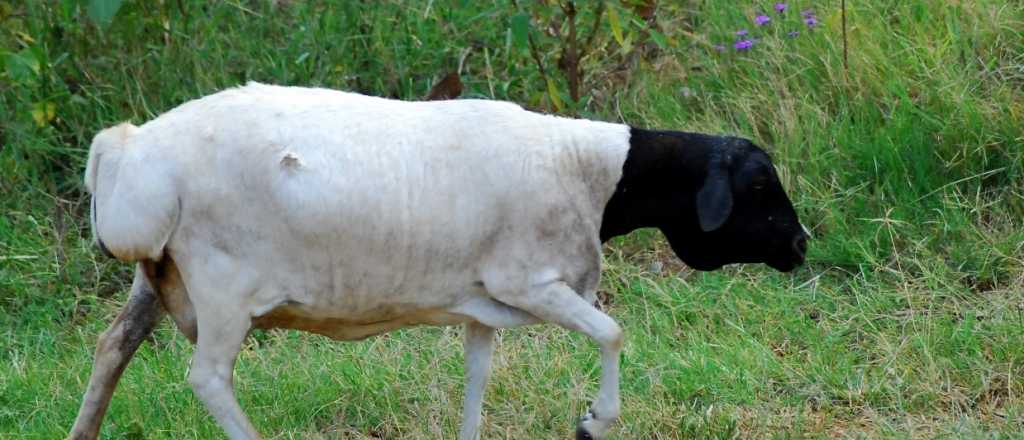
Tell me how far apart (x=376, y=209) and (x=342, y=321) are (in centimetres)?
38

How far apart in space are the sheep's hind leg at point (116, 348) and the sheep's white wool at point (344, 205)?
452 mm

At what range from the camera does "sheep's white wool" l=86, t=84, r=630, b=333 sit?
440cm

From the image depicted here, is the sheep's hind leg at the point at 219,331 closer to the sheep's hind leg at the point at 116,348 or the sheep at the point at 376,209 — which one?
the sheep at the point at 376,209

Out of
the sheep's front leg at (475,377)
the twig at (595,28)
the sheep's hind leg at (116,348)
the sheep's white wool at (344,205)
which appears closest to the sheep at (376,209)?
the sheep's white wool at (344,205)

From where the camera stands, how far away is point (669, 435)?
5.08 m

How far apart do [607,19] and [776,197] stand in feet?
7.57

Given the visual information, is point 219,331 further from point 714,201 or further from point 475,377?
point 714,201

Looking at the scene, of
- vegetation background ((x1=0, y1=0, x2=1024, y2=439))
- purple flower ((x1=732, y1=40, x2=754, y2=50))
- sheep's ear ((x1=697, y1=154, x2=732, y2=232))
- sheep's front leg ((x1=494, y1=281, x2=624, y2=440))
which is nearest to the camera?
sheep's front leg ((x1=494, y1=281, x2=624, y2=440))

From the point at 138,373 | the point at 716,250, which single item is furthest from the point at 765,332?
the point at 138,373

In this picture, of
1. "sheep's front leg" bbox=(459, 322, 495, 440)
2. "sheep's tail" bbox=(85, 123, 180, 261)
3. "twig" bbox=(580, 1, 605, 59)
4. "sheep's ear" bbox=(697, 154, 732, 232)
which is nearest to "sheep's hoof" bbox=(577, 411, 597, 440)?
"sheep's front leg" bbox=(459, 322, 495, 440)

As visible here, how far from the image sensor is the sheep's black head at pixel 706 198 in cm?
472

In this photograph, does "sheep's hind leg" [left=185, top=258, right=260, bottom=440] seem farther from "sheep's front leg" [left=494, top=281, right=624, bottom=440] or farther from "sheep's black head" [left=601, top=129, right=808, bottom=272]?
"sheep's black head" [left=601, top=129, right=808, bottom=272]

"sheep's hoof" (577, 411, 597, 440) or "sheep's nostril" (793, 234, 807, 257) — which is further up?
"sheep's nostril" (793, 234, 807, 257)

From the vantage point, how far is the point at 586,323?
14.9 feet
